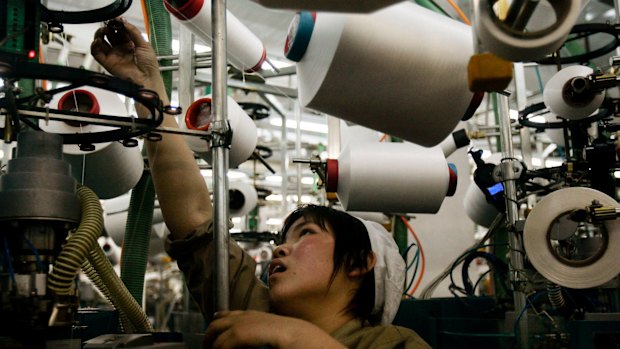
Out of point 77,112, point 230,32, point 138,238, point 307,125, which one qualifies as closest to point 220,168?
point 77,112

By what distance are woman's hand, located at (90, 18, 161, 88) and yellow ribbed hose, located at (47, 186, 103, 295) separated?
395mm

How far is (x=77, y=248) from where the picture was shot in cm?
78

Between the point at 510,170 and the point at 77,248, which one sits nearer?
the point at 77,248

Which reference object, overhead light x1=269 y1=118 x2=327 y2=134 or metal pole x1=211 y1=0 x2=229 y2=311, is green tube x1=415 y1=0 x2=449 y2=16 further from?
overhead light x1=269 y1=118 x2=327 y2=134

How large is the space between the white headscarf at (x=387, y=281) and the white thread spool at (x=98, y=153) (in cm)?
66

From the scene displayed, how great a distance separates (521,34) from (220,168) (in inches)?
20.8

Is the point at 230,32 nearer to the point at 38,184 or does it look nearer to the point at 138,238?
the point at 138,238

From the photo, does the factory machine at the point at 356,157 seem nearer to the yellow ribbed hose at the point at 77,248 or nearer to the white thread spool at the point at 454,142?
the yellow ribbed hose at the point at 77,248

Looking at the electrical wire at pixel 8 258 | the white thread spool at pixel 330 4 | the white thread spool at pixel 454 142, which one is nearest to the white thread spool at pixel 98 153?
the electrical wire at pixel 8 258

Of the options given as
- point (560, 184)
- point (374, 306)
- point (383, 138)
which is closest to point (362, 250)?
point (374, 306)

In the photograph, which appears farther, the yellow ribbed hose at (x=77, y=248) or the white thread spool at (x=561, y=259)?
the white thread spool at (x=561, y=259)

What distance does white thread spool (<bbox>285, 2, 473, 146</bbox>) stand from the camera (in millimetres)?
779

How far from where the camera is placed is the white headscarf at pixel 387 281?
1.34 m

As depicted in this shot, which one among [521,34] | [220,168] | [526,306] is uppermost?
[521,34]
